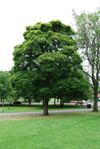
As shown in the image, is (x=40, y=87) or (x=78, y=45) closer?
(x=40, y=87)

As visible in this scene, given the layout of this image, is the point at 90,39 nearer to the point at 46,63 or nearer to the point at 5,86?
the point at 46,63

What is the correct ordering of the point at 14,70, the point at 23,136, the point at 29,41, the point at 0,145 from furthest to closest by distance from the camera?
the point at 14,70, the point at 29,41, the point at 23,136, the point at 0,145

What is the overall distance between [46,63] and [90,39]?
30.8 feet

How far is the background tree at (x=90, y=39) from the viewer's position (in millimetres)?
31059

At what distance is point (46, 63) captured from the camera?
24453 mm

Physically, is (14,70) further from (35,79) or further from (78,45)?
(78,45)

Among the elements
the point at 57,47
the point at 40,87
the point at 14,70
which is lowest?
the point at 40,87

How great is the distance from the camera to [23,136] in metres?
12.5

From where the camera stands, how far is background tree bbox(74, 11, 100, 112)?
102ft

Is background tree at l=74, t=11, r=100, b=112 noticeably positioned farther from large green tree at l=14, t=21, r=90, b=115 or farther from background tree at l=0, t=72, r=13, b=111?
background tree at l=0, t=72, r=13, b=111

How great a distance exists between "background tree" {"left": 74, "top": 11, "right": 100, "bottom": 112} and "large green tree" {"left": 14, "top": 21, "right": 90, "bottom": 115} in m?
4.55

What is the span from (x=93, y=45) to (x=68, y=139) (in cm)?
2137

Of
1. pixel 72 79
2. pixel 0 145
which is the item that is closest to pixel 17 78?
pixel 72 79

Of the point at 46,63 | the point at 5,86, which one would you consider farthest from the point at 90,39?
the point at 5,86
